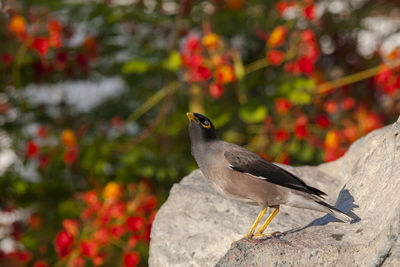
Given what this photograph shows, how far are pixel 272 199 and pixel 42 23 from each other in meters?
3.82

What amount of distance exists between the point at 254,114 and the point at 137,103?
194cm

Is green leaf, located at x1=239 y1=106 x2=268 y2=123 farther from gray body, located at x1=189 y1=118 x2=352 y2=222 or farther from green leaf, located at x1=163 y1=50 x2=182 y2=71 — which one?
gray body, located at x1=189 y1=118 x2=352 y2=222

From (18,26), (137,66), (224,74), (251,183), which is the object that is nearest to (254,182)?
(251,183)

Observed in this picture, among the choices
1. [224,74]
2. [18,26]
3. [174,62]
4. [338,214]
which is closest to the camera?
[338,214]

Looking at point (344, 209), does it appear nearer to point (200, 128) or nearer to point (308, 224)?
point (308, 224)

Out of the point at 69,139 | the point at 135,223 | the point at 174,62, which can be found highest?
the point at 174,62

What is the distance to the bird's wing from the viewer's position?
10.6ft

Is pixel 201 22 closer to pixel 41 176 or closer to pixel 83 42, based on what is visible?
pixel 83 42

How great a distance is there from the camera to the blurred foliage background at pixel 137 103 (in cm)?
520

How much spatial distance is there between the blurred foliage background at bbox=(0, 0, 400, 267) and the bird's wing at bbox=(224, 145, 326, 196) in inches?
70.4

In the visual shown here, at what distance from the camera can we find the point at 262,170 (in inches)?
129

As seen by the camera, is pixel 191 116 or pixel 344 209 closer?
pixel 344 209

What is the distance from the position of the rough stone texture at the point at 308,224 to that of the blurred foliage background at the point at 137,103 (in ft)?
3.56

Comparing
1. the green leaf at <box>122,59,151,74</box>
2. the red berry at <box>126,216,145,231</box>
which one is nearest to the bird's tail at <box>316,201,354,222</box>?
the red berry at <box>126,216,145,231</box>
